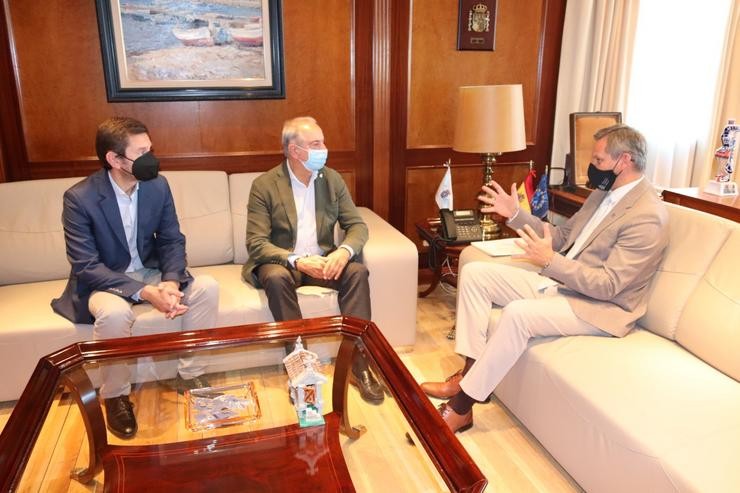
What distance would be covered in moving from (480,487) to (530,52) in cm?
302

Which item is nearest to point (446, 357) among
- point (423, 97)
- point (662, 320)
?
point (662, 320)

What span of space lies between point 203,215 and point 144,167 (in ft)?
2.31

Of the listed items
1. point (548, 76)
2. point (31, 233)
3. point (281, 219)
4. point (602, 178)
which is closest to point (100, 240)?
point (31, 233)

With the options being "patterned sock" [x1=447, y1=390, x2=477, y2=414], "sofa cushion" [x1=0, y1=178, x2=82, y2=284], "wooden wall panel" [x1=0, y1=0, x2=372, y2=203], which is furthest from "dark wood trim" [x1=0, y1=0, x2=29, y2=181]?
→ "patterned sock" [x1=447, y1=390, x2=477, y2=414]

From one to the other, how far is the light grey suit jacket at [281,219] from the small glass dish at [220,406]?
0.86m

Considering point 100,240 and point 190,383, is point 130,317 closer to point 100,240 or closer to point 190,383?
point 100,240

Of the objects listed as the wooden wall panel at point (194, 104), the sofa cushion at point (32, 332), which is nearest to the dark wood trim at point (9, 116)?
the wooden wall panel at point (194, 104)

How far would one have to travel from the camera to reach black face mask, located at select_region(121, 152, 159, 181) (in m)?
2.20

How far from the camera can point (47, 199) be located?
2701 mm

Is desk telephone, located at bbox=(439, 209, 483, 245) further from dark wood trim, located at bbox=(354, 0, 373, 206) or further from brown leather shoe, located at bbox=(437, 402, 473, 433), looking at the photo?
brown leather shoe, located at bbox=(437, 402, 473, 433)

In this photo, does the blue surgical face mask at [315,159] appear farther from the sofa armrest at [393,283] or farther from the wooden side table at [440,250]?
the wooden side table at [440,250]

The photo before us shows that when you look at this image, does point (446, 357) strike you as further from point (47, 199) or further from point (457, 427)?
point (47, 199)

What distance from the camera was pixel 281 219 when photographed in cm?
261

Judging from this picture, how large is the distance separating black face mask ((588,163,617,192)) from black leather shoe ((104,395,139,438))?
5.85 feet
